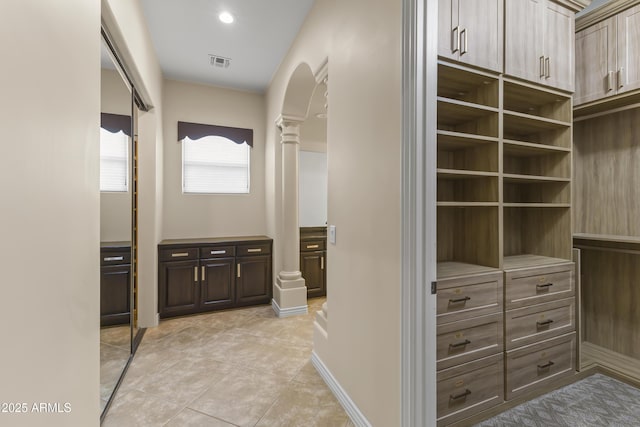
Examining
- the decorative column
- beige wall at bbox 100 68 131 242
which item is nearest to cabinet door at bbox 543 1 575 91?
the decorative column

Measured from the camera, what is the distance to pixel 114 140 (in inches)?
73.9

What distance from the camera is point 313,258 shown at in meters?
4.10

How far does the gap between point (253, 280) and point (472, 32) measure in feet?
11.2

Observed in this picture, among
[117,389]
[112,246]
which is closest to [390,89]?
[112,246]

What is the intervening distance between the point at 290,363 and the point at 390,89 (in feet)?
7.33

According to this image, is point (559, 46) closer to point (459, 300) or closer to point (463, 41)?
point (463, 41)

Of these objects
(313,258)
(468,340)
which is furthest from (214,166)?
(468,340)

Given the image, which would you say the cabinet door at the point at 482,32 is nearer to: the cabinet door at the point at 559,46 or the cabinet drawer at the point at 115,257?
the cabinet door at the point at 559,46

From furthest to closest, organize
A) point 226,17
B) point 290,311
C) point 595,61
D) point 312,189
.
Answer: point 312,189 → point 290,311 → point 226,17 → point 595,61

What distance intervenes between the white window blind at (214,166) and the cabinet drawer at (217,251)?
2.99ft

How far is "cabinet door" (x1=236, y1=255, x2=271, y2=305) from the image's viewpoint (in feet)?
12.1

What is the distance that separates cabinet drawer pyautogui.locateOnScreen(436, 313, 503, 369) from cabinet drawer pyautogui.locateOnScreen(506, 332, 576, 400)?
198 mm

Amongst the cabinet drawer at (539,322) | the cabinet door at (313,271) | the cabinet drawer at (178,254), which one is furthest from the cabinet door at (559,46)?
the cabinet drawer at (178,254)

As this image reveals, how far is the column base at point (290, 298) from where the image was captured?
11.3 feet
